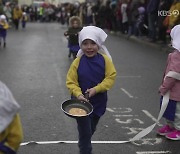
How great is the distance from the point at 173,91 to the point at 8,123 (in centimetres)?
322

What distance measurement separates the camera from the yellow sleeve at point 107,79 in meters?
4.40

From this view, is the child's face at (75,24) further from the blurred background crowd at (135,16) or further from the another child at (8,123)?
the another child at (8,123)

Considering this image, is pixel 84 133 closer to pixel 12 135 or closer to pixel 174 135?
pixel 12 135

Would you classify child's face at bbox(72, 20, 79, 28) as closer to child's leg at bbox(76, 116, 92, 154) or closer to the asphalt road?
the asphalt road

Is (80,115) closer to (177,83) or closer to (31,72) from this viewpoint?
(177,83)

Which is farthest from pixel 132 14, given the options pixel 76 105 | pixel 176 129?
pixel 76 105

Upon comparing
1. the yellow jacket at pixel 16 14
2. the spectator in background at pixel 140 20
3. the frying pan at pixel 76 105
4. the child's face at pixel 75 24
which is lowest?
the yellow jacket at pixel 16 14

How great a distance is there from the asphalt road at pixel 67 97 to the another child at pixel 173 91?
16 cm

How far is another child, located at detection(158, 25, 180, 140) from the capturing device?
17.8ft

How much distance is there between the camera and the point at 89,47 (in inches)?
176

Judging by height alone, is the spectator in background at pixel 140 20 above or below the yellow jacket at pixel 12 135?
below

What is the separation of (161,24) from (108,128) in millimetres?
11042

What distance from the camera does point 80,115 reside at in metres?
4.06

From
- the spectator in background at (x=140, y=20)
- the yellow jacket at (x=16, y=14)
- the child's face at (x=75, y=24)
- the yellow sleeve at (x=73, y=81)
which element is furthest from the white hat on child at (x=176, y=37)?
the yellow jacket at (x=16, y=14)
